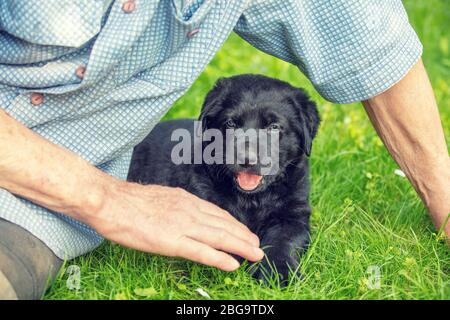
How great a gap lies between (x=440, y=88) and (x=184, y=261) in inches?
122

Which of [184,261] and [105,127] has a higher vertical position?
[105,127]

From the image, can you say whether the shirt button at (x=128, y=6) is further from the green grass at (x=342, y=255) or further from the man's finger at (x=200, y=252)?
the green grass at (x=342, y=255)

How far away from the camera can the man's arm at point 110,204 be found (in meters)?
2.44

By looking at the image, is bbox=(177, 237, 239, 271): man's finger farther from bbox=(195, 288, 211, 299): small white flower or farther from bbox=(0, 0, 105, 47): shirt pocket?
bbox=(0, 0, 105, 47): shirt pocket

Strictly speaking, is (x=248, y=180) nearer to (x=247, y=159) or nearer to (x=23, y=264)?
(x=247, y=159)

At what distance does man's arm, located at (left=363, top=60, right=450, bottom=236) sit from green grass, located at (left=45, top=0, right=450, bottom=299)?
0.62ft

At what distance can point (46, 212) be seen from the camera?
2658mm

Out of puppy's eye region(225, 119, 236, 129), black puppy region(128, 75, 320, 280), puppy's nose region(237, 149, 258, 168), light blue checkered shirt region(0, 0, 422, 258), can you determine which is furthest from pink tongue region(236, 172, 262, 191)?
light blue checkered shirt region(0, 0, 422, 258)

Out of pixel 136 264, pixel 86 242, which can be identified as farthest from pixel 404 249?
pixel 86 242

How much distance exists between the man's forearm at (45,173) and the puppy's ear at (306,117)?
1094 millimetres

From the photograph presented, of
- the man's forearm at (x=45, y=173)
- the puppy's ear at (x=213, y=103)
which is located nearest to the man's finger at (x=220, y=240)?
the man's forearm at (x=45, y=173)

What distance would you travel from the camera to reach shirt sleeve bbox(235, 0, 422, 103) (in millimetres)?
2746

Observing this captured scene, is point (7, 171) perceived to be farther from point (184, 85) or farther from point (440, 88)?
point (440, 88)

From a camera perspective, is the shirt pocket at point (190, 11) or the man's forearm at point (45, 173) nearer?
the man's forearm at point (45, 173)
